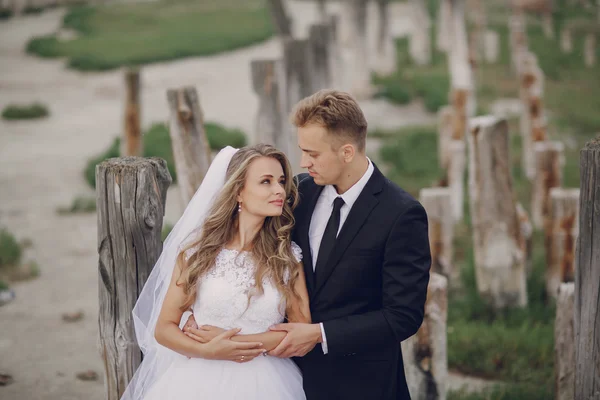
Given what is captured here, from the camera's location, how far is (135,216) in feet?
12.8

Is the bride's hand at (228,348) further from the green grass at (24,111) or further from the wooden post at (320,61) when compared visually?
the green grass at (24,111)

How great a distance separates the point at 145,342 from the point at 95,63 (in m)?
14.8

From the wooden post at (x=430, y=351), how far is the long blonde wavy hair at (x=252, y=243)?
1.36 meters

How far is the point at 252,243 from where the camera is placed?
12.5ft

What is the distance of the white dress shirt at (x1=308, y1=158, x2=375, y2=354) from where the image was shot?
3.67 metres

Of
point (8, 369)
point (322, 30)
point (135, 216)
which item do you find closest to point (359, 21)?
point (322, 30)

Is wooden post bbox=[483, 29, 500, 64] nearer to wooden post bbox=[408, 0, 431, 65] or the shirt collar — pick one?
wooden post bbox=[408, 0, 431, 65]

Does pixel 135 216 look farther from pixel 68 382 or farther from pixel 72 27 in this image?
pixel 72 27

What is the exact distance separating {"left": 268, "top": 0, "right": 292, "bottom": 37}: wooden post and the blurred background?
33 mm

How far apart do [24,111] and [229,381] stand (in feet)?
38.2

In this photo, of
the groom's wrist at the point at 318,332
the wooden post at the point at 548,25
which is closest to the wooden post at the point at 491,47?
the wooden post at the point at 548,25

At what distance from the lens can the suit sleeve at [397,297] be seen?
350 cm

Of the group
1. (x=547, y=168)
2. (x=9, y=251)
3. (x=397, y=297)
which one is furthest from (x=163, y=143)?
(x=397, y=297)

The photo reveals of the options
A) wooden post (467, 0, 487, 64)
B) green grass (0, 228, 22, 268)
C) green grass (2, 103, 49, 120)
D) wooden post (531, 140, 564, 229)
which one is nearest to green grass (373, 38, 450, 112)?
wooden post (467, 0, 487, 64)
